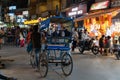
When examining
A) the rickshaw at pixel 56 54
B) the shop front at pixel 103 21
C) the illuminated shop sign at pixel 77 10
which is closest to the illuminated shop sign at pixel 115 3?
the shop front at pixel 103 21

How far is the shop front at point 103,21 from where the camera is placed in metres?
28.4

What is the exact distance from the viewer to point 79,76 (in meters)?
14.1

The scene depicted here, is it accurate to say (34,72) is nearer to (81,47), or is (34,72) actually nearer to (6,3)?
(81,47)

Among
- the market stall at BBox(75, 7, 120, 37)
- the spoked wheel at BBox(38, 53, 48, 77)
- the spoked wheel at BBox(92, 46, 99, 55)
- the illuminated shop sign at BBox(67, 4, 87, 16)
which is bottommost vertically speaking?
the spoked wheel at BBox(92, 46, 99, 55)

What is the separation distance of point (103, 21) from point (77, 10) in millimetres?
10591

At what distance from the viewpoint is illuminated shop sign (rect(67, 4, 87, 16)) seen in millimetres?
40188

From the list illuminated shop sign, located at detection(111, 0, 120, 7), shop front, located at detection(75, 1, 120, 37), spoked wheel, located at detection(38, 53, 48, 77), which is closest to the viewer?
spoked wheel, located at detection(38, 53, 48, 77)

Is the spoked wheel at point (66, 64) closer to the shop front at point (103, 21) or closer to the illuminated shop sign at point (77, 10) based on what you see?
the shop front at point (103, 21)

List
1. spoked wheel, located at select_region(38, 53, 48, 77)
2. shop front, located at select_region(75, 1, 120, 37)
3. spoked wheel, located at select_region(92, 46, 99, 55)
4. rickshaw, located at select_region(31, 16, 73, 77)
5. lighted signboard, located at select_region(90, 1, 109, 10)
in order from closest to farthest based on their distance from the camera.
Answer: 1. spoked wheel, located at select_region(38, 53, 48, 77)
2. rickshaw, located at select_region(31, 16, 73, 77)
3. spoked wheel, located at select_region(92, 46, 99, 55)
4. shop front, located at select_region(75, 1, 120, 37)
5. lighted signboard, located at select_region(90, 1, 109, 10)

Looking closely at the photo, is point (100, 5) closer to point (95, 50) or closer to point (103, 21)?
point (103, 21)

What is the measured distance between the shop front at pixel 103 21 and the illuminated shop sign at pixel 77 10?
2.82m

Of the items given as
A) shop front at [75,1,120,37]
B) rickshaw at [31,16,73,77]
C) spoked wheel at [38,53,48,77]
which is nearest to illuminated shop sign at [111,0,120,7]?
shop front at [75,1,120,37]

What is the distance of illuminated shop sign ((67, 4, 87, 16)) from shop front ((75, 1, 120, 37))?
2816 mm

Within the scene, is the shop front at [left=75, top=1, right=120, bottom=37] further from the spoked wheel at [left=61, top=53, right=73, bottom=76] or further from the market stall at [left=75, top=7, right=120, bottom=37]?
the spoked wheel at [left=61, top=53, right=73, bottom=76]
